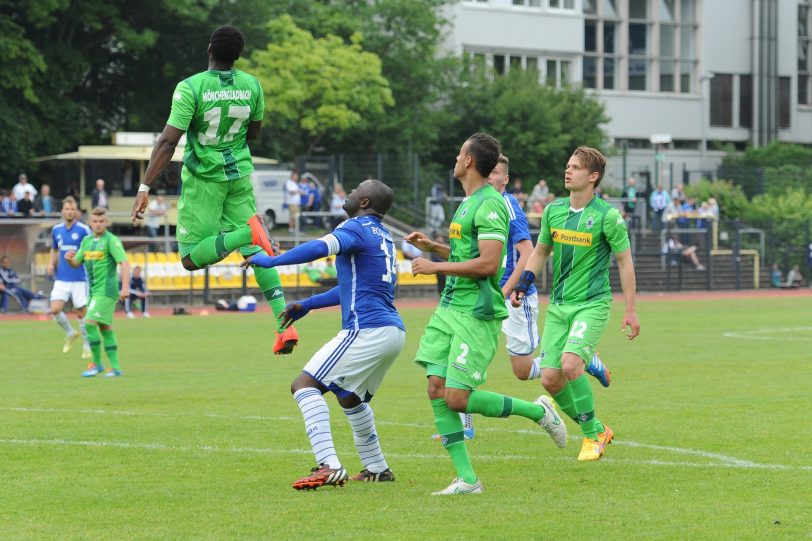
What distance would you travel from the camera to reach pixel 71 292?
21953mm

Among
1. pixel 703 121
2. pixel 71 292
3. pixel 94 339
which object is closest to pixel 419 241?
pixel 94 339

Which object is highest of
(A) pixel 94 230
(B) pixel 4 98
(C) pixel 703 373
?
(B) pixel 4 98

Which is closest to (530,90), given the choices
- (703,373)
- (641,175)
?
(641,175)

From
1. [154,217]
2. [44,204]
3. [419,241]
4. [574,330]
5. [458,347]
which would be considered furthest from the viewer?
[154,217]

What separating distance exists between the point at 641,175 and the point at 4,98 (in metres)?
26.8

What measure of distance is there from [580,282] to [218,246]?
113 inches

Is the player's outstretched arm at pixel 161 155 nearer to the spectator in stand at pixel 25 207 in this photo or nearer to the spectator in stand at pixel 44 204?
the spectator in stand at pixel 25 207

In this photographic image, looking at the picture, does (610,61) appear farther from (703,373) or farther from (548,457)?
(548,457)

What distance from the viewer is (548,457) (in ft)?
36.8

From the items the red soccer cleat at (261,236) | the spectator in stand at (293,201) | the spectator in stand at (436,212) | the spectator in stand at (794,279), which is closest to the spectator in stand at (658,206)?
the spectator in stand at (794,279)

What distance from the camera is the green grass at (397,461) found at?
330 inches

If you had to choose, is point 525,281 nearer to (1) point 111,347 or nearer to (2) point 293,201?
(1) point 111,347

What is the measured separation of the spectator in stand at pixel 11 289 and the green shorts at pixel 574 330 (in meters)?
25.8

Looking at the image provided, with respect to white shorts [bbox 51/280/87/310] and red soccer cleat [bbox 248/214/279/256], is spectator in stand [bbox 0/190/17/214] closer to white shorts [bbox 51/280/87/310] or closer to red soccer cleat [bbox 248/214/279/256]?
white shorts [bbox 51/280/87/310]
